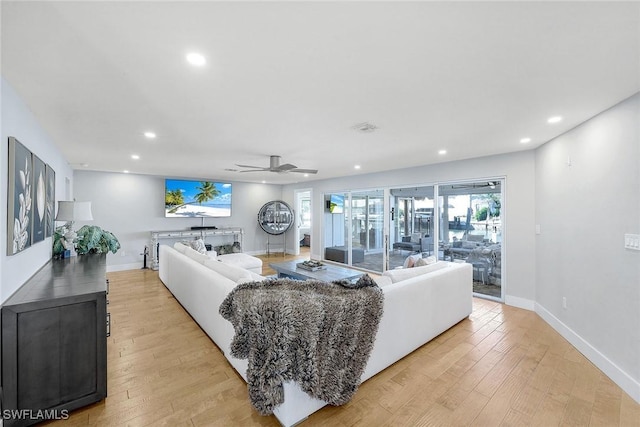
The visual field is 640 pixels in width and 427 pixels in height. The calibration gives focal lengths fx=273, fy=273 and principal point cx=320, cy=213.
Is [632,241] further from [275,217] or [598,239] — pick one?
[275,217]

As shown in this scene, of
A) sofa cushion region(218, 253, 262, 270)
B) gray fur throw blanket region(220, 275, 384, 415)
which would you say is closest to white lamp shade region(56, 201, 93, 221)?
sofa cushion region(218, 253, 262, 270)

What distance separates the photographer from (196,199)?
7129 millimetres

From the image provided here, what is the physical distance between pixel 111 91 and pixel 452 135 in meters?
3.27

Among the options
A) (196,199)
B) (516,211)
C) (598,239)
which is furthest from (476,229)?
(196,199)

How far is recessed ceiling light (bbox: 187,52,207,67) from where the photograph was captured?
61.4 inches

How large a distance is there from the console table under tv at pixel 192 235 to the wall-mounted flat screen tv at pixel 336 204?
2.57 m

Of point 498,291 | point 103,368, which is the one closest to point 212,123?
point 103,368

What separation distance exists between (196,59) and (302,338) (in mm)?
1775

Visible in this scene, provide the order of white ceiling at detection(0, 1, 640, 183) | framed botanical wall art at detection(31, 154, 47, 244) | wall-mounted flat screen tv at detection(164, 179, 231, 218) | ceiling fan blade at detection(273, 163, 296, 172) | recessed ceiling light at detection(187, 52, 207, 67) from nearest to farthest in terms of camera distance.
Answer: white ceiling at detection(0, 1, 640, 183), recessed ceiling light at detection(187, 52, 207, 67), framed botanical wall art at detection(31, 154, 47, 244), ceiling fan blade at detection(273, 163, 296, 172), wall-mounted flat screen tv at detection(164, 179, 231, 218)

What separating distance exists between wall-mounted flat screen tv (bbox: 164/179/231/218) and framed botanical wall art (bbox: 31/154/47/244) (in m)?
4.15

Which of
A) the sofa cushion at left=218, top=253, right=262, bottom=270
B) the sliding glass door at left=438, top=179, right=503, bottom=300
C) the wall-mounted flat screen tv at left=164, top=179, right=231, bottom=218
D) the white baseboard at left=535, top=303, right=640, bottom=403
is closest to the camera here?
the white baseboard at left=535, top=303, right=640, bottom=403

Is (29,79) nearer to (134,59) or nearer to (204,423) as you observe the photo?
(134,59)

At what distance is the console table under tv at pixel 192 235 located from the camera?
20.4ft

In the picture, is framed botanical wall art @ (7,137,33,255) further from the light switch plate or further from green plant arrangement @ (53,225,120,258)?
the light switch plate
